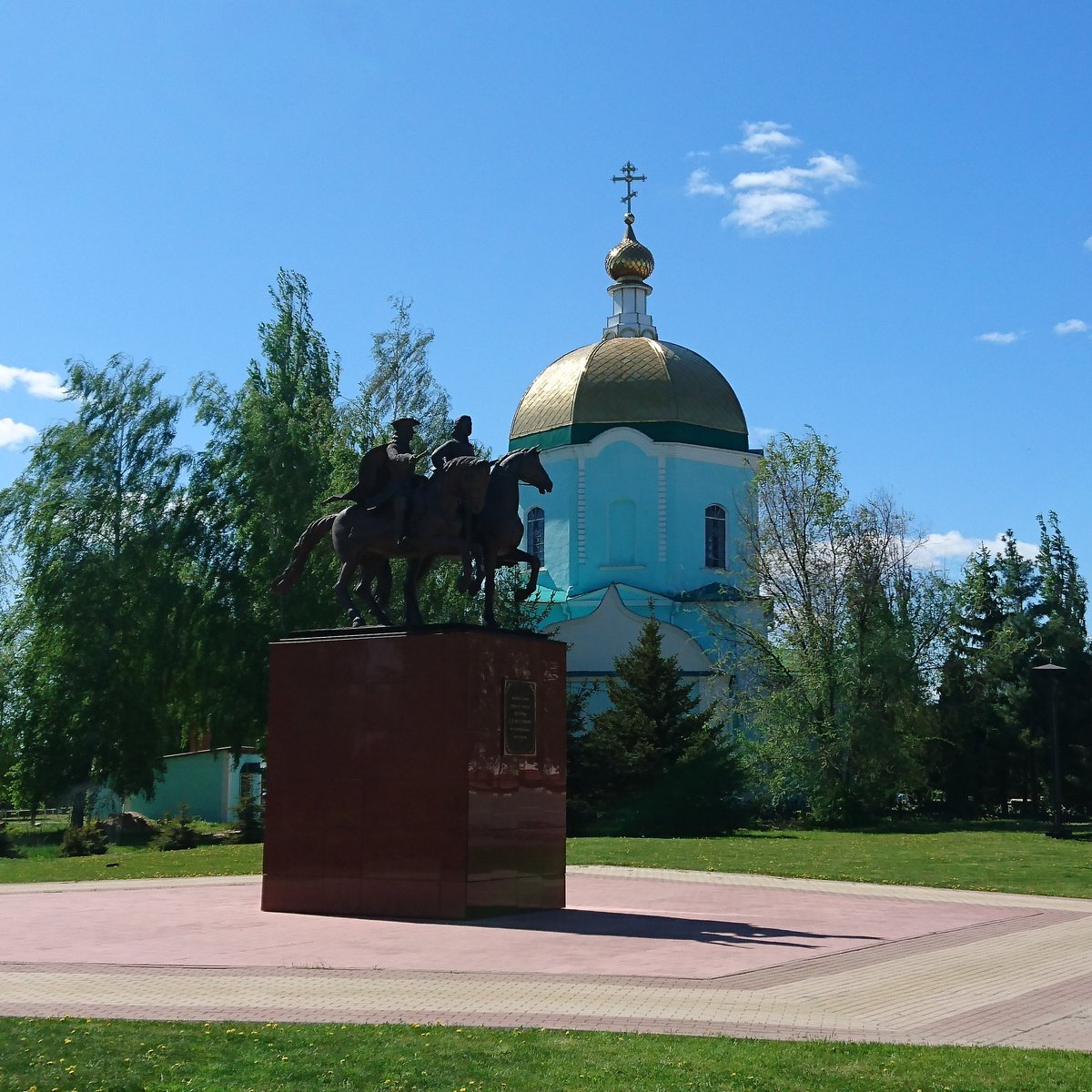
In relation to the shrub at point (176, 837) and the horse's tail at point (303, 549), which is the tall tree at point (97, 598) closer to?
the shrub at point (176, 837)

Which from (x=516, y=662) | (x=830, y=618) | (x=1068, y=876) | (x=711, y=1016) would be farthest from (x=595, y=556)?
(x=711, y=1016)

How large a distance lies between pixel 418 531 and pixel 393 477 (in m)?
0.62

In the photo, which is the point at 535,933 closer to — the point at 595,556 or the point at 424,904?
the point at 424,904

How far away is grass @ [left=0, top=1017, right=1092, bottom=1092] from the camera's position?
546 cm

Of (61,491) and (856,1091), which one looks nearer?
(856,1091)

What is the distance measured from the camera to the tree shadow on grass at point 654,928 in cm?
1009

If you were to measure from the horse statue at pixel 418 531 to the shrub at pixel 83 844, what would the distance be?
13.3 metres

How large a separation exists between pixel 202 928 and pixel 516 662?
11.1ft

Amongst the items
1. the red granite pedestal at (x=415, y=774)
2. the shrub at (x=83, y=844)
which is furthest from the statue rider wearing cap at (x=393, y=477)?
the shrub at (x=83, y=844)

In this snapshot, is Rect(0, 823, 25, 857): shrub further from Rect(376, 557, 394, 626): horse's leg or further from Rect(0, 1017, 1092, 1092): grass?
Rect(0, 1017, 1092, 1092): grass

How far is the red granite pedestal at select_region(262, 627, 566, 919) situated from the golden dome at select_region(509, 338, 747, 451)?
974 inches

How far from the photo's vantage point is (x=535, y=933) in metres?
10.2

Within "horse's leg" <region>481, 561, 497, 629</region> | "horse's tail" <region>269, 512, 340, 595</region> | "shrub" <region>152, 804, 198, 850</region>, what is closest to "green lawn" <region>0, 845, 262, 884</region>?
"shrub" <region>152, 804, 198, 850</region>

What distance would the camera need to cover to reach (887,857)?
18.7m
